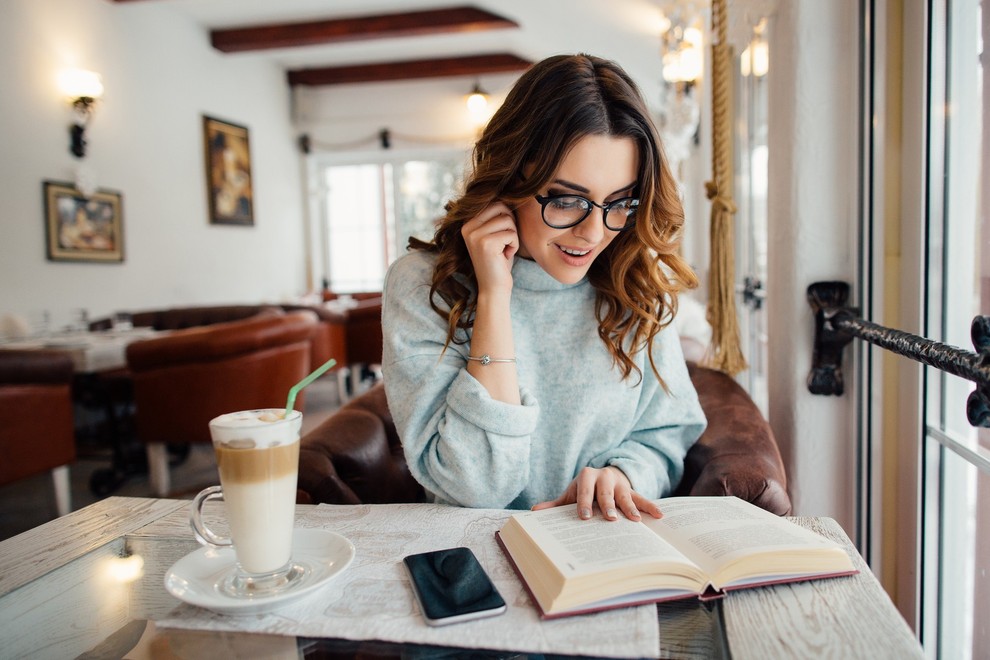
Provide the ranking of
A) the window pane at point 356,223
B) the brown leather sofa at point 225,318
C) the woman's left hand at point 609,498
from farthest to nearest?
1. the window pane at point 356,223
2. the brown leather sofa at point 225,318
3. the woman's left hand at point 609,498

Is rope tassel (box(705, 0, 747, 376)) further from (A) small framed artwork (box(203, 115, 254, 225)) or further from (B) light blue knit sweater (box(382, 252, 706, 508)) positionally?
(A) small framed artwork (box(203, 115, 254, 225))

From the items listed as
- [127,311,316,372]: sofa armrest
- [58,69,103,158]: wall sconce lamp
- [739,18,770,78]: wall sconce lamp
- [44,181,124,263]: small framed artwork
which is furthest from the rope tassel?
[58,69,103,158]: wall sconce lamp

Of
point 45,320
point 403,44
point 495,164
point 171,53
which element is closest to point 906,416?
point 495,164

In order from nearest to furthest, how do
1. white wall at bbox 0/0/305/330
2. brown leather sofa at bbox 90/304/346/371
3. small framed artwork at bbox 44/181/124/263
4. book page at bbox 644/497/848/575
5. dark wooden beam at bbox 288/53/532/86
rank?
book page at bbox 644/497/848/575
white wall at bbox 0/0/305/330
small framed artwork at bbox 44/181/124/263
brown leather sofa at bbox 90/304/346/371
dark wooden beam at bbox 288/53/532/86

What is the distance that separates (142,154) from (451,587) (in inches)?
218

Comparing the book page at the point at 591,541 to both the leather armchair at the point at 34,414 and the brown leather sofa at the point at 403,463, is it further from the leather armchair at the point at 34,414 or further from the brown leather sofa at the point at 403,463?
the leather armchair at the point at 34,414

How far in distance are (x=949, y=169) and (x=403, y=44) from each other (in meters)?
6.51

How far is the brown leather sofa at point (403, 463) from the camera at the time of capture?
1.05 m

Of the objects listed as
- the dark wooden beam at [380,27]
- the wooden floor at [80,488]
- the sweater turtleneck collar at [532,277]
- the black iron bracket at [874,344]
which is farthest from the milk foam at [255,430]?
the dark wooden beam at [380,27]

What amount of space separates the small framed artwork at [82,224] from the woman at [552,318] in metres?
4.15

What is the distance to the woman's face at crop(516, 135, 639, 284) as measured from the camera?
1.00m

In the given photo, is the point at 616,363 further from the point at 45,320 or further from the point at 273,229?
the point at 273,229

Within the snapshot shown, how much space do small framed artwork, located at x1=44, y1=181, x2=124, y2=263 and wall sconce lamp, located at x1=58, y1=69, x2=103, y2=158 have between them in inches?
12.4

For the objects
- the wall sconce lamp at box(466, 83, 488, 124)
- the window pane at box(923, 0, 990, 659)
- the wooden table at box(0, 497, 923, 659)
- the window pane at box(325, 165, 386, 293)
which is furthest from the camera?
the window pane at box(325, 165, 386, 293)
